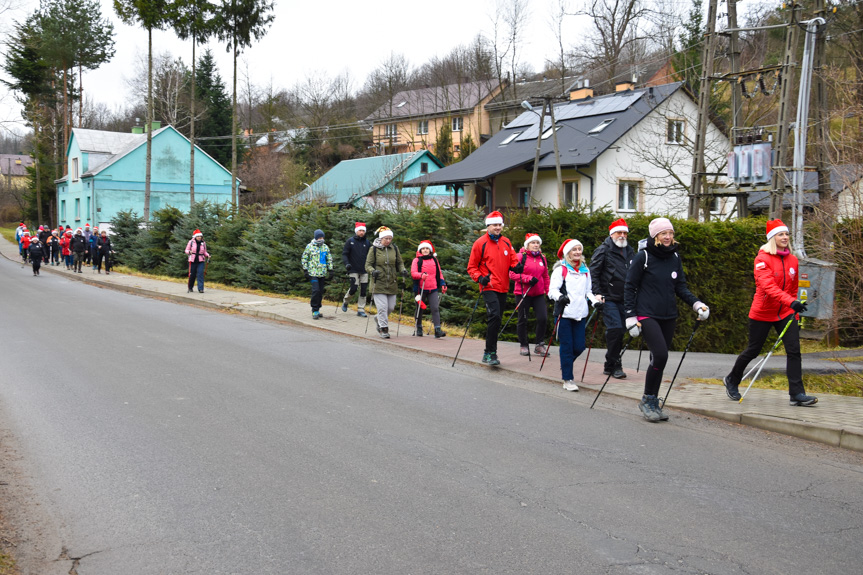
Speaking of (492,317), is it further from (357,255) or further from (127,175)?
(127,175)

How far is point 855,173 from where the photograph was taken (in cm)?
1135

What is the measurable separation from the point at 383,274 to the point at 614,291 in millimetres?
4695

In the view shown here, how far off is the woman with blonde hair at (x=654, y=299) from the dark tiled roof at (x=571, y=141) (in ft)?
87.0

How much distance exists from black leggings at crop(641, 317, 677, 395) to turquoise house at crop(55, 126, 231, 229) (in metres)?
46.2

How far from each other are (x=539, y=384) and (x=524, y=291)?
203cm

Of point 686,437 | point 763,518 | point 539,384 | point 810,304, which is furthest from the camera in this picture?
point 810,304

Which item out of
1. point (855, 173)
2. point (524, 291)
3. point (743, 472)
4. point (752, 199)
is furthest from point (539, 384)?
point (752, 199)

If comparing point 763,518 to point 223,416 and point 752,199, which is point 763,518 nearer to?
point 223,416

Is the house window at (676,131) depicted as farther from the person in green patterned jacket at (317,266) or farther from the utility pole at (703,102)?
the person in green patterned jacket at (317,266)

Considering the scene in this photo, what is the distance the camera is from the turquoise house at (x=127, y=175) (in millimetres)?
51094

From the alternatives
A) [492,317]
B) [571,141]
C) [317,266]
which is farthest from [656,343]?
[571,141]

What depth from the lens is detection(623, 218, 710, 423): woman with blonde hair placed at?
741 centimetres

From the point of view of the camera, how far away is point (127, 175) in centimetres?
5188

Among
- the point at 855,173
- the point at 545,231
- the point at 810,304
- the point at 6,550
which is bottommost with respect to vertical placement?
the point at 6,550
